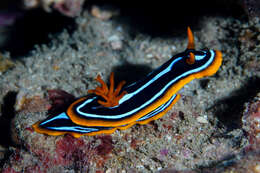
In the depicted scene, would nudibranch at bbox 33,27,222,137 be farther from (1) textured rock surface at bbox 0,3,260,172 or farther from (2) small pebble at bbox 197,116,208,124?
(2) small pebble at bbox 197,116,208,124

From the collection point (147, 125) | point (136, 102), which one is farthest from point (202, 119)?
point (136, 102)

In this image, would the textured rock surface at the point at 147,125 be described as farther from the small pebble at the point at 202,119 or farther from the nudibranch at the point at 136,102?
the nudibranch at the point at 136,102

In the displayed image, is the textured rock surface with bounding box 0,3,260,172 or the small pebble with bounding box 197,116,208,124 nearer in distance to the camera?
the textured rock surface with bounding box 0,3,260,172

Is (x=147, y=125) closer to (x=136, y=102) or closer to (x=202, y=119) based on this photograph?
(x=136, y=102)

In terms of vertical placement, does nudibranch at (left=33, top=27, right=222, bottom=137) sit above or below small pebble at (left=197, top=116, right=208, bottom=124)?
above

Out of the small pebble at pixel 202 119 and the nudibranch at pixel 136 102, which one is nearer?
the nudibranch at pixel 136 102

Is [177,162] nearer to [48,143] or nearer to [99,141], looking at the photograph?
[99,141]

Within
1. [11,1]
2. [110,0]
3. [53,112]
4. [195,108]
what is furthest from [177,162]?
[11,1]

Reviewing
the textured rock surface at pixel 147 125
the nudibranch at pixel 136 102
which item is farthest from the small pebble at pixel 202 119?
the nudibranch at pixel 136 102

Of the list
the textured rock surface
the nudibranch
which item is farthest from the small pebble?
the nudibranch
